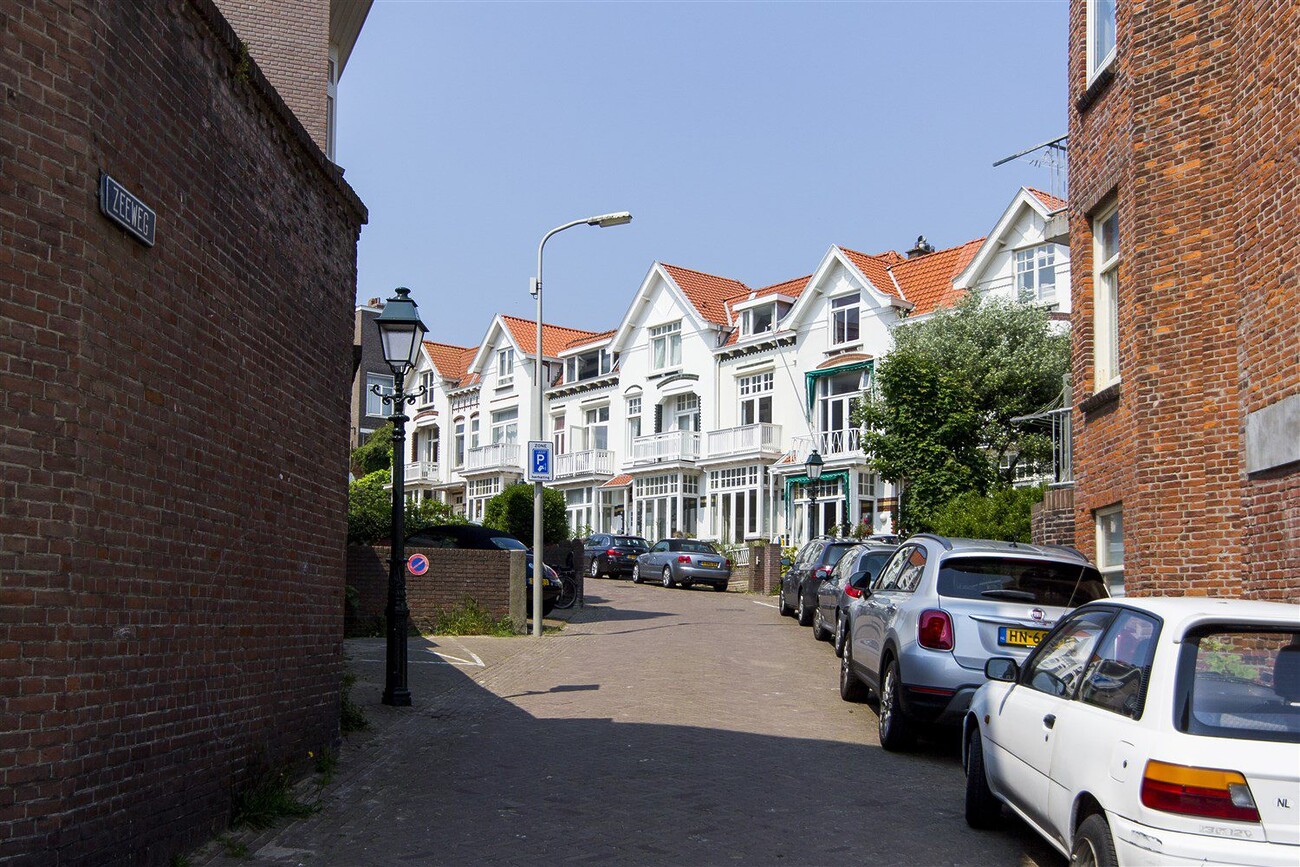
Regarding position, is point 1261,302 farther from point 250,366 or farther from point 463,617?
point 463,617

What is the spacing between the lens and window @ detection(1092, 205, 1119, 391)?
1402 cm

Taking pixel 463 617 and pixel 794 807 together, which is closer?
pixel 794 807

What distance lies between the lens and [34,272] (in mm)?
5156

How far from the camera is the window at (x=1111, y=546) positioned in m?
13.7

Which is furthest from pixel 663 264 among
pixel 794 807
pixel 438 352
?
pixel 794 807

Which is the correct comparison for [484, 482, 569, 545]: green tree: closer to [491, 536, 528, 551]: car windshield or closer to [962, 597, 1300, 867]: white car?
[491, 536, 528, 551]: car windshield

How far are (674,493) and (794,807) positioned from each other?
38798mm

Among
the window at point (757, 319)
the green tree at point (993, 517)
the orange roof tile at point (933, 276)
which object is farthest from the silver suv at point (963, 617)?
the window at point (757, 319)

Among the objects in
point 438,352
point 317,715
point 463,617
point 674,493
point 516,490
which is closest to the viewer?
point 317,715

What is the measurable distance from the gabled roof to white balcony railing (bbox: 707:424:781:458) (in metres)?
22.4

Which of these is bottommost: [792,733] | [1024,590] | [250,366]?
[792,733]

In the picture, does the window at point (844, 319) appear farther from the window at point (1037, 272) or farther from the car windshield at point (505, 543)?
the car windshield at point (505, 543)

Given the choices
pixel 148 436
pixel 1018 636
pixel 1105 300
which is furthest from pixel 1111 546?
pixel 148 436

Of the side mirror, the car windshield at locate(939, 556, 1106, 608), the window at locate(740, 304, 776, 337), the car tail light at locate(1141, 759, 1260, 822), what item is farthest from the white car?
the window at locate(740, 304, 776, 337)
